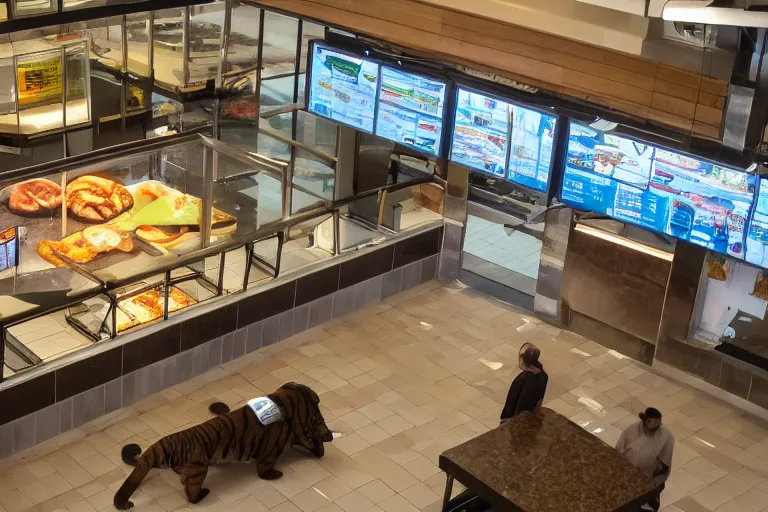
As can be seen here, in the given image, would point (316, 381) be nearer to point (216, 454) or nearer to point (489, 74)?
point (216, 454)

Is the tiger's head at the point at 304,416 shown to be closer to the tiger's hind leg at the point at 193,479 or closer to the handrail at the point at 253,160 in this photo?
the tiger's hind leg at the point at 193,479

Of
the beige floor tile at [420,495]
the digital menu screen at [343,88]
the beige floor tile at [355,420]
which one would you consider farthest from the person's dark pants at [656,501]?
the digital menu screen at [343,88]

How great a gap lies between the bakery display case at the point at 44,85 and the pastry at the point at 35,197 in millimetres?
2009

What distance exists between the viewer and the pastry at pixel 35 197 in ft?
33.6

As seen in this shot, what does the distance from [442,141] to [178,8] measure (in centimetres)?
360

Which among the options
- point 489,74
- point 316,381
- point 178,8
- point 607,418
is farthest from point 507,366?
point 178,8

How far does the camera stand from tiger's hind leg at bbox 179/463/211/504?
9273 millimetres

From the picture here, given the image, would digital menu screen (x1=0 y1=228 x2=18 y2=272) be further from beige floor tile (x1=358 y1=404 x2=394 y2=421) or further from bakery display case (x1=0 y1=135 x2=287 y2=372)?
beige floor tile (x1=358 y1=404 x2=394 y2=421)

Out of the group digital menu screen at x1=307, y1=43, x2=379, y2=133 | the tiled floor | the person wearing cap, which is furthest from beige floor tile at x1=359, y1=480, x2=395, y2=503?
digital menu screen at x1=307, y1=43, x2=379, y2=133

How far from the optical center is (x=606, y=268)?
1198cm

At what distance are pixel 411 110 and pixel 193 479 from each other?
4.36 meters

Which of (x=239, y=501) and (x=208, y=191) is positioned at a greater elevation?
(x=208, y=191)

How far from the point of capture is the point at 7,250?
9820 millimetres

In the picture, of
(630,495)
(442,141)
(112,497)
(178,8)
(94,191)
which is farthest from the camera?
(178,8)
